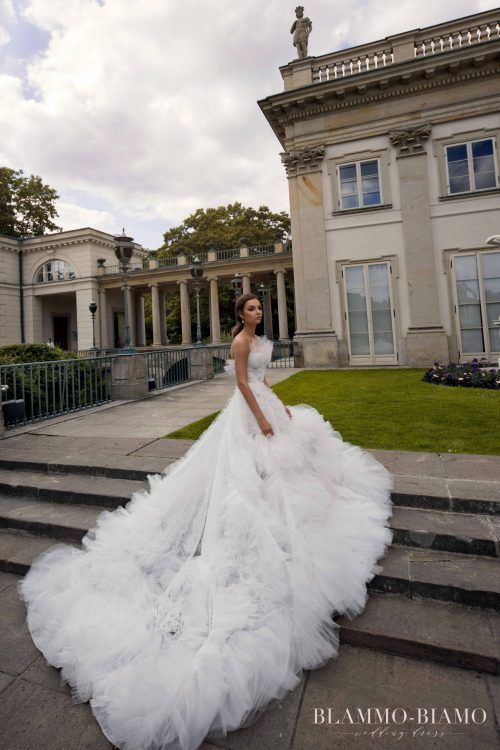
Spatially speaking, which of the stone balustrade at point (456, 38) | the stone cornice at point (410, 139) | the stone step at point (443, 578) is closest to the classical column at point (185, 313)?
the stone cornice at point (410, 139)

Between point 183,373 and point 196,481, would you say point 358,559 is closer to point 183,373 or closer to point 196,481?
point 196,481

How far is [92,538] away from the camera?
3203 millimetres

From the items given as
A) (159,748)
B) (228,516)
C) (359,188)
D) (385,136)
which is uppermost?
(385,136)

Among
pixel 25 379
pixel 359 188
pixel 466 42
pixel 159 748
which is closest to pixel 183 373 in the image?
pixel 25 379

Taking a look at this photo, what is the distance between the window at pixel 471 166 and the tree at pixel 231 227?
26.7 metres

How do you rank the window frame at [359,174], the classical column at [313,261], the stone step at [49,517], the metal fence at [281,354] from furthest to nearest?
the metal fence at [281,354], the classical column at [313,261], the window frame at [359,174], the stone step at [49,517]

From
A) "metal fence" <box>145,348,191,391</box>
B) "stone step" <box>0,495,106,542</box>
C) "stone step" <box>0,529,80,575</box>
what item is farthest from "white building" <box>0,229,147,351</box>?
"stone step" <box>0,529,80,575</box>

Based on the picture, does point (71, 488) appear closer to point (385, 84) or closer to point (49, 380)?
point (49, 380)

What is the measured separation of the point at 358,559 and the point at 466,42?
17957mm

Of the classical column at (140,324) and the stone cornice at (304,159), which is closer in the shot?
the stone cornice at (304,159)

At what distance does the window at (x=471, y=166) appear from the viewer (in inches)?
526

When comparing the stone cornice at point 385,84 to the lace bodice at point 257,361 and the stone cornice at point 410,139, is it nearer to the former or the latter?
the stone cornice at point 410,139

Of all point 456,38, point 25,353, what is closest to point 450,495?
point 25,353

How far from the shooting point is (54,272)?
35.1m
